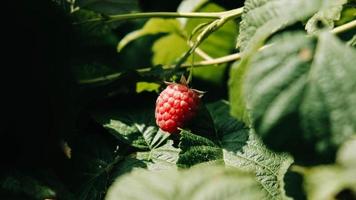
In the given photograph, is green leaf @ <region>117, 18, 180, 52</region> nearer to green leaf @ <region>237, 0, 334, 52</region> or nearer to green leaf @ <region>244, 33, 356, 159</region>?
green leaf @ <region>237, 0, 334, 52</region>

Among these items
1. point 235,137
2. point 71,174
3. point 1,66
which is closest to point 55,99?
point 1,66

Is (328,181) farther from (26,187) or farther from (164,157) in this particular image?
(26,187)

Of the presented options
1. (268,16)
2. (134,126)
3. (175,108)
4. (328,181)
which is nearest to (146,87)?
(134,126)

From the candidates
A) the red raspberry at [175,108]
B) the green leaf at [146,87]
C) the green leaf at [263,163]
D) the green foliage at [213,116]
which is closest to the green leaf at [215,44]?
the green foliage at [213,116]

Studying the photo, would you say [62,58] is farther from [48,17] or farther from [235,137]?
[235,137]

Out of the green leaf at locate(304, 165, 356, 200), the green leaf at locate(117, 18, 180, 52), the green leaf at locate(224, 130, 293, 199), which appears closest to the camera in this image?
the green leaf at locate(304, 165, 356, 200)

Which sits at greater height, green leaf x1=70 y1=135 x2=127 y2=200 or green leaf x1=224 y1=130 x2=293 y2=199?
green leaf x1=224 y1=130 x2=293 y2=199


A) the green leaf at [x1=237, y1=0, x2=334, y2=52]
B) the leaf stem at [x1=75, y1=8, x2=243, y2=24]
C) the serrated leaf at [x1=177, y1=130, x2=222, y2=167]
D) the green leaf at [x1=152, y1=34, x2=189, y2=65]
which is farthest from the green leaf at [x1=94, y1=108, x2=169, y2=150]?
the green leaf at [x1=152, y1=34, x2=189, y2=65]

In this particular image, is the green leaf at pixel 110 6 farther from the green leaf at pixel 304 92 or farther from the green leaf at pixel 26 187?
the green leaf at pixel 304 92
